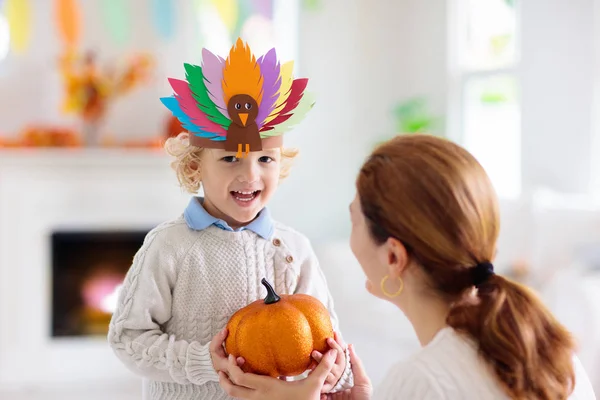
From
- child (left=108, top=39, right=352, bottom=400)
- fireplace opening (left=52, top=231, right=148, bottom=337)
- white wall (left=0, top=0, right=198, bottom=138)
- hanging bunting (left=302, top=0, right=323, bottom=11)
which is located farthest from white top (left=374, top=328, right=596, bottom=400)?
hanging bunting (left=302, top=0, right=323, bottom=11)

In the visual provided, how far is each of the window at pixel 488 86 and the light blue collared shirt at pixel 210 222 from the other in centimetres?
346

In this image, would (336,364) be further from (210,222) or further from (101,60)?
(101,60)

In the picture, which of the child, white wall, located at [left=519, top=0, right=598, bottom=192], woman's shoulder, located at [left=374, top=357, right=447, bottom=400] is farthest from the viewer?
white wall, located at [left=519, top=0, right=598, bottom=192]

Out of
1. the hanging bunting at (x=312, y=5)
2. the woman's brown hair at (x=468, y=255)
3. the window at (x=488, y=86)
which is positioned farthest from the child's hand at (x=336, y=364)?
the hanging bunting at (x=312, y=5)

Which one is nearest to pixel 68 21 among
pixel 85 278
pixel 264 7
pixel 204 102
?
pixel 264 7

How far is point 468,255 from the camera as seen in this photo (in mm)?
1327

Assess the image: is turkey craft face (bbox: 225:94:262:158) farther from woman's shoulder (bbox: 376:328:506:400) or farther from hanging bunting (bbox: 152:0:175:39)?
hanging bunting (bbox: 152:0:175:39)

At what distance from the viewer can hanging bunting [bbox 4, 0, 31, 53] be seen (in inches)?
192

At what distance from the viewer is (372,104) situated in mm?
5613

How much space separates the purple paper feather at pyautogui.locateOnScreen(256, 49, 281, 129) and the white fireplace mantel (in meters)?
3.09

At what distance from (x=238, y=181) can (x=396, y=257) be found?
0.42 metres

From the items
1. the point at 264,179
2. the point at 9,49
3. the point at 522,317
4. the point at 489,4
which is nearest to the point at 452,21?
the point at 489,4

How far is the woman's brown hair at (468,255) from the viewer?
1.27 meters

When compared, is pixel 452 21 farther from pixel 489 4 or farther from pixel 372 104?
pixel 372 104
